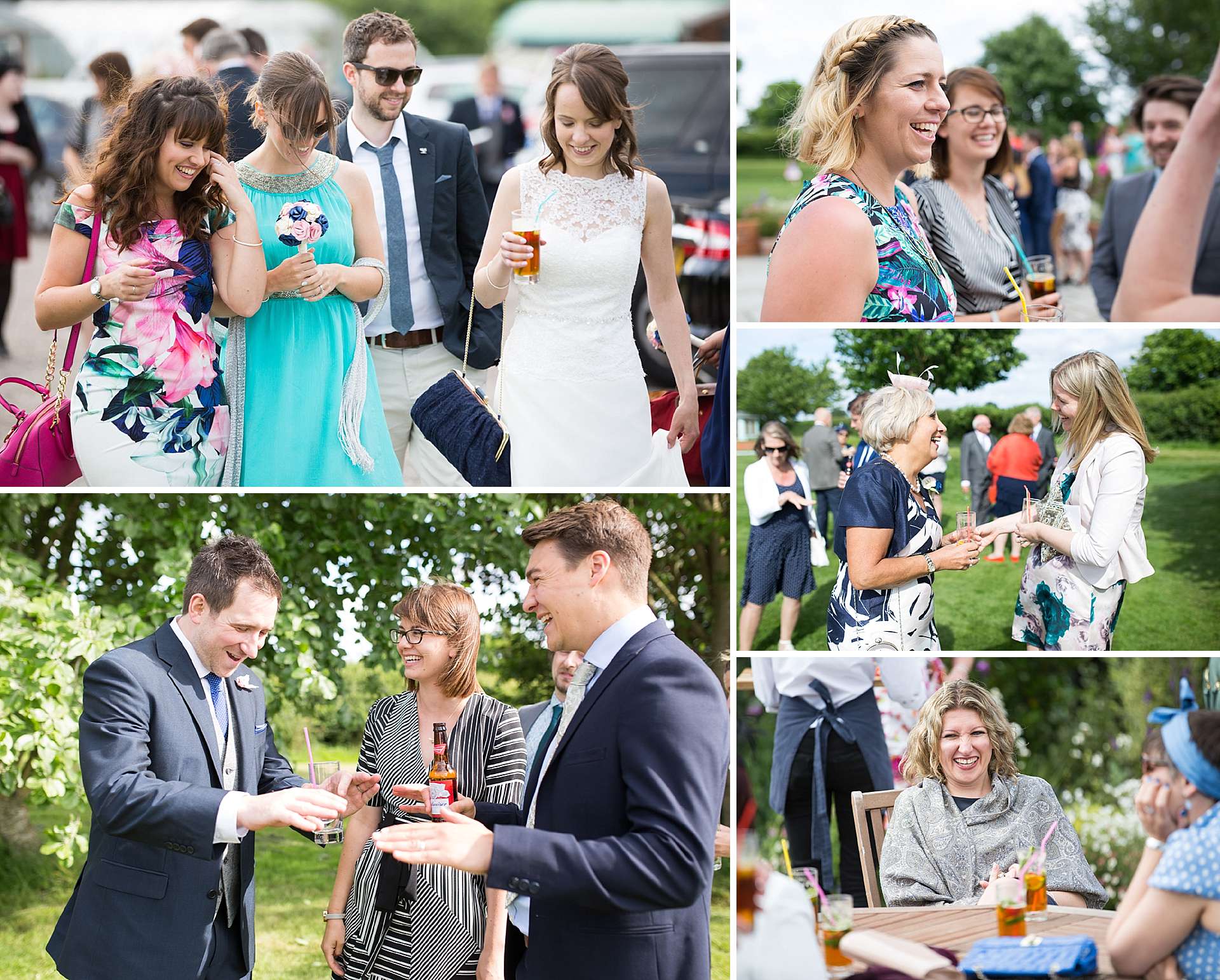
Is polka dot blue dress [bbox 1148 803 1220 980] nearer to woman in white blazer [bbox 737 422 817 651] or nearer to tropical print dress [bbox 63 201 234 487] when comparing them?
woman in white blazer [bbox 737 422 817 651]

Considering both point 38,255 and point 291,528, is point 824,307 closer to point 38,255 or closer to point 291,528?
point 291,528

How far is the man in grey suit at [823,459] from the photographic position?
4.29 m

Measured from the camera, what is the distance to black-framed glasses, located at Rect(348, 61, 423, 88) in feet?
13.7

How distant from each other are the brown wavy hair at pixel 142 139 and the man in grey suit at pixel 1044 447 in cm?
272

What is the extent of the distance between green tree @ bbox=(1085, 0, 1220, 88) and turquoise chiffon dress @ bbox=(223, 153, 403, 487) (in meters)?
20.0

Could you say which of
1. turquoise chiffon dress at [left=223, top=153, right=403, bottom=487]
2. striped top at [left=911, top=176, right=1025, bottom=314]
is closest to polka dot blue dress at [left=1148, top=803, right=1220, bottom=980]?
striped top at [left=911, top=176, right=1025, bottom=314]

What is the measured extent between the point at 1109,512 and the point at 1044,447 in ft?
1.03

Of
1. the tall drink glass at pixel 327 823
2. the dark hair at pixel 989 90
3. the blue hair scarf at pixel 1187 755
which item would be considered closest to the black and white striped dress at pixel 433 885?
the tall drink glass at pixel 327 823

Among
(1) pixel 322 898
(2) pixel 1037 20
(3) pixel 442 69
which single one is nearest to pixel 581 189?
(1) pixel 322 898

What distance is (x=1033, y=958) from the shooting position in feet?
8.78

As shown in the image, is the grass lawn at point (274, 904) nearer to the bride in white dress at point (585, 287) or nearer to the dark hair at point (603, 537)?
the bride in white dress at point (585, 287)

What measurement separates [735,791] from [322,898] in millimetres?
2471

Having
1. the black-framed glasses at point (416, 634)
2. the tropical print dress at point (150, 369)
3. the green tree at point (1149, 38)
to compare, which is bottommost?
the black-framed glasses at point (416, 634)

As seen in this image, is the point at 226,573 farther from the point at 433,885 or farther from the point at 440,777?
the point at 433,885
